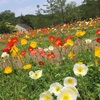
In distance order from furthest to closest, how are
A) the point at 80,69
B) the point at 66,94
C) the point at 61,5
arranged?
the point at 61,5 < the point at 80,69 < the point at 66,94

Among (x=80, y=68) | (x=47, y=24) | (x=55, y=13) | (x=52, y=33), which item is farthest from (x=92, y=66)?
(x=47, y=24)

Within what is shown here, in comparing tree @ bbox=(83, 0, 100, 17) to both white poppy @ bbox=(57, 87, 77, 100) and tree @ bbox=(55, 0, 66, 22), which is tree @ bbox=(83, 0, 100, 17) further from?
white poppy @ bbox=(57, 87, 77, 100)

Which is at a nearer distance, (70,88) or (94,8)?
(70,88)

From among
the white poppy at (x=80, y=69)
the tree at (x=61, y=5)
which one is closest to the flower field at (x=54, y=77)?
the white poppy at (x=80, y=69)

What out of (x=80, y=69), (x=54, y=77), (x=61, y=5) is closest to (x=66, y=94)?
(x=80, y=69)

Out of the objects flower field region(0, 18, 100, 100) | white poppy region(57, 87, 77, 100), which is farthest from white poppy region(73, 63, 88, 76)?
white poppy region(57, 87, 77, 100)

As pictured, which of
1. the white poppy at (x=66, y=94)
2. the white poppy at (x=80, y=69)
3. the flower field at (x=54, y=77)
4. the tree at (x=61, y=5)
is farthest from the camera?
the tree at (x=61, y=5)

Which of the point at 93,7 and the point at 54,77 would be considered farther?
the point at 93,7

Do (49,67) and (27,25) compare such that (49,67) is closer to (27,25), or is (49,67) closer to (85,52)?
(85,52)

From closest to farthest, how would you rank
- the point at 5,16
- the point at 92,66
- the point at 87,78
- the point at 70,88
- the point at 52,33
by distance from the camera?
the point at 70,88
the point at 87,78
the point at 92,66
the point at 52,33
the point at 5,16

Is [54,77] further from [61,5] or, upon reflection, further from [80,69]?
[61,5]

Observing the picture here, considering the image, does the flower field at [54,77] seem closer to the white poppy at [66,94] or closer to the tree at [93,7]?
the white poppy at [66,94]

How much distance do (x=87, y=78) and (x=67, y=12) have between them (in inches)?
1741

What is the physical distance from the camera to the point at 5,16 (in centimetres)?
6519
